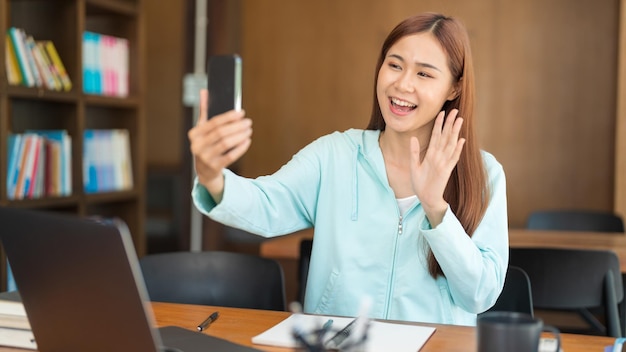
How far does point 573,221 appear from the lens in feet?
12.7

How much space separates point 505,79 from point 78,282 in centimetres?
416

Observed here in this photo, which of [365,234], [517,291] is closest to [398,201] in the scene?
[365,234]

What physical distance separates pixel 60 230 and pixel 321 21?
14.2 ft

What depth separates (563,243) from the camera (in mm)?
3107

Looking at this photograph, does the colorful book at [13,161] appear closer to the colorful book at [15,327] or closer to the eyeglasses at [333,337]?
the colorful book at [15,327]

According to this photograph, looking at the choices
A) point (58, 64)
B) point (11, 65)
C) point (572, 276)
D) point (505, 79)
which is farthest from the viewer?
point (505, 79)

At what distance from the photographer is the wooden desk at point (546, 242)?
2.92 m

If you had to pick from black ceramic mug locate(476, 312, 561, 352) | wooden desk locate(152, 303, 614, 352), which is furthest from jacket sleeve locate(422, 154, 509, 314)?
black ceramic mug locate(476, 312, 561, 352)

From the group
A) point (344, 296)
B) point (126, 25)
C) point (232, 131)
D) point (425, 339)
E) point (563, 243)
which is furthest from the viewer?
point (126, 25)

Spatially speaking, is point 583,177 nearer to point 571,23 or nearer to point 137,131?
point 571,23

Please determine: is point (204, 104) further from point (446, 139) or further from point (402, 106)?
point (402, 106)

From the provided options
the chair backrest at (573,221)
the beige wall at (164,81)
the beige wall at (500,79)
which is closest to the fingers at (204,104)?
the chair backrest at (573,221)

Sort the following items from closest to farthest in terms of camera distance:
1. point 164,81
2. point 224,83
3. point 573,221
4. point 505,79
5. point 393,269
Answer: point 224,83 < point 393,269 < point 573,221 < point 505,79 < point 164,81

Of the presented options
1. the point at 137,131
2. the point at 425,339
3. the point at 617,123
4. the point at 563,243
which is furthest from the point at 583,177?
the point at 425,339
